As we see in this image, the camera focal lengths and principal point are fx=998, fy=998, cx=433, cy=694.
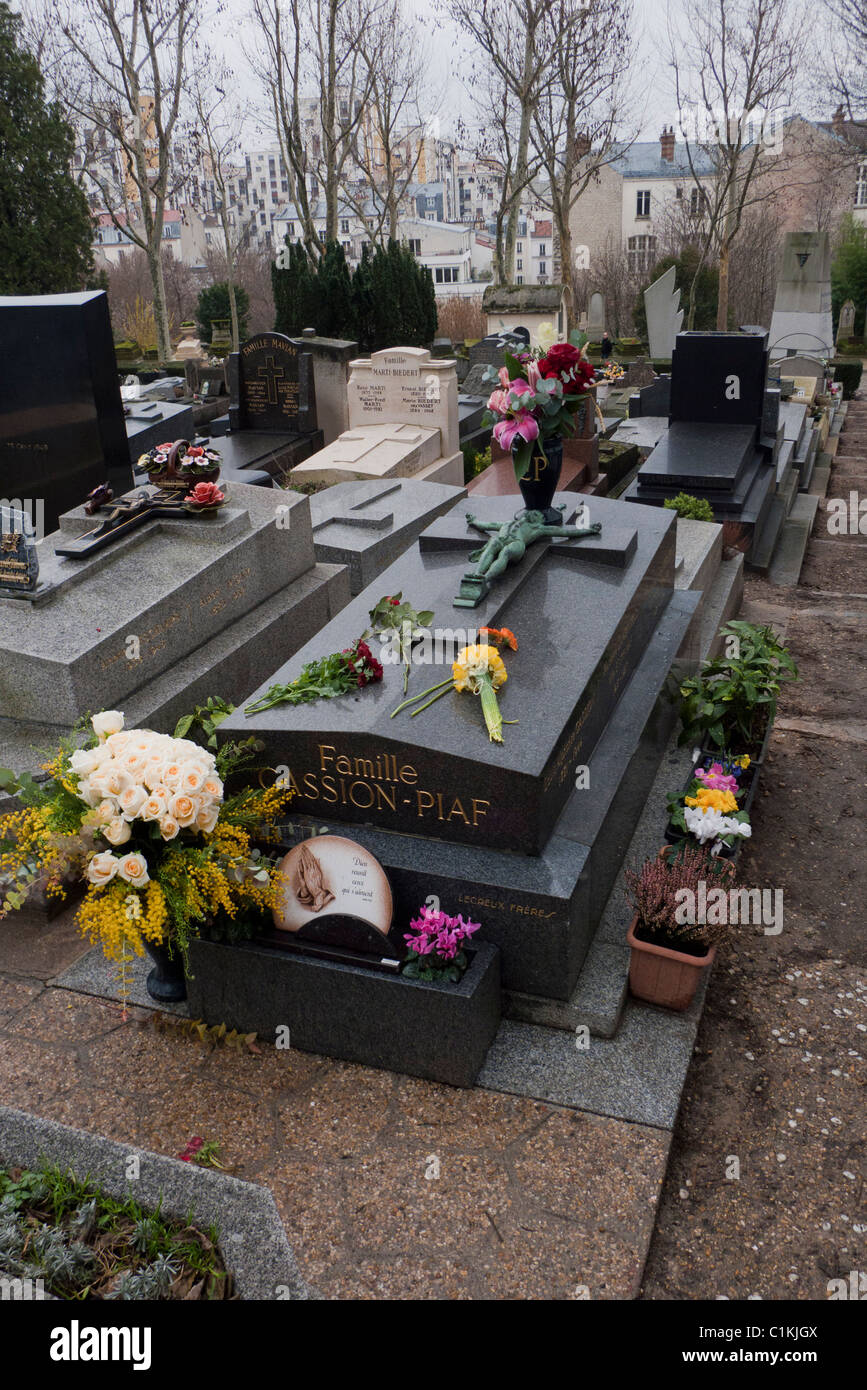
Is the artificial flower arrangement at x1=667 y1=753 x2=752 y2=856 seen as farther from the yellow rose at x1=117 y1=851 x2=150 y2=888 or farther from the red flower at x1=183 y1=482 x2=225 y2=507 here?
the red flower at x1=183 y1=482 x2=225 y2=507

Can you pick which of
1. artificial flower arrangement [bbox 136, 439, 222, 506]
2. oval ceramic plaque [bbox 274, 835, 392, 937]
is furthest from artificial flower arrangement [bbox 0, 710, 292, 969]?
artificial flower arrangement [bbox 136, 439, 222, 506]

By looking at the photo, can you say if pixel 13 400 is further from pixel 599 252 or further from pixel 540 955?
pixel 599 252

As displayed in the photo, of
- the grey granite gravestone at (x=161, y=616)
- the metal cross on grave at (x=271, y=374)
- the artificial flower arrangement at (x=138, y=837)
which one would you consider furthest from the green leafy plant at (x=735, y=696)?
the metal cross on grave at (x=271, y=374)

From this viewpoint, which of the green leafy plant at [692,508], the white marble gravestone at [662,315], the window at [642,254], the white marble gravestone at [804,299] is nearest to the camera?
the green leafy plant at [692,508]

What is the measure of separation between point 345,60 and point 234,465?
22.3 m

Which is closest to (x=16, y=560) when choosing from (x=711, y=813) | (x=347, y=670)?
(x=347, y=670)

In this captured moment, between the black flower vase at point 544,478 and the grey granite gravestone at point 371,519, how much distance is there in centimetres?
228

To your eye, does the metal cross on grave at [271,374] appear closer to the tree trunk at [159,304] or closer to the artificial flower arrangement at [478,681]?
the artificial flower arrangement at [478,681]

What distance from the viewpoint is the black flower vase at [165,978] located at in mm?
4543

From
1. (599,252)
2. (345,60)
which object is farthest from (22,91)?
(599,252)

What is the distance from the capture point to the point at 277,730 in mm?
4543

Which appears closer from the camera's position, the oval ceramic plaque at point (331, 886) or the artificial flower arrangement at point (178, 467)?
the oval ceramic plaque at point (331, 886)

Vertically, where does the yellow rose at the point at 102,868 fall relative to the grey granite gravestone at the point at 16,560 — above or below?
below

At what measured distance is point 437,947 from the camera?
4.02m
